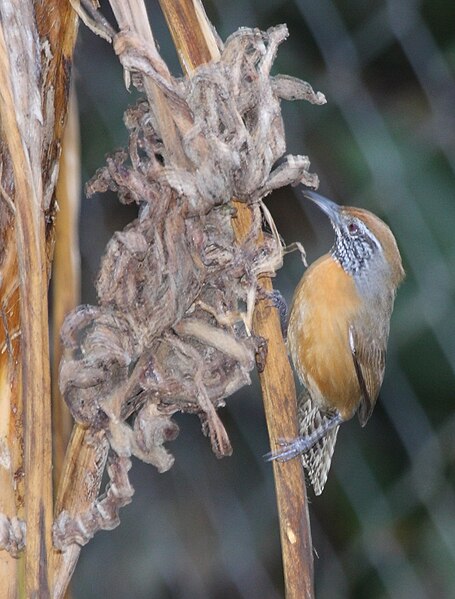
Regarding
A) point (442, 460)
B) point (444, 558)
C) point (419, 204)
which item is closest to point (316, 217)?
point (419, 204)

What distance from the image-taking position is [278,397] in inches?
47.8

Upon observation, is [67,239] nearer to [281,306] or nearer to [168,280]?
[168,280]

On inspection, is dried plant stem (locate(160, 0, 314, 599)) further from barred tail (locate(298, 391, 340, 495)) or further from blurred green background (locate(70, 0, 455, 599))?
blurred green background (locate(70, 0, 455, 599))

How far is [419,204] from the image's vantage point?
301cm

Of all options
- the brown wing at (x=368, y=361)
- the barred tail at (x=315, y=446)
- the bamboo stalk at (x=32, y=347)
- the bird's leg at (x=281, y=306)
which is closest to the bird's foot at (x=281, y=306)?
the bird's leg at (x=281, y=306)

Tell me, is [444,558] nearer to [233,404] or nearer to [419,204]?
[233,404]

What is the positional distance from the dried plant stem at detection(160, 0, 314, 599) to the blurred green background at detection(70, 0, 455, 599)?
1.81 metres

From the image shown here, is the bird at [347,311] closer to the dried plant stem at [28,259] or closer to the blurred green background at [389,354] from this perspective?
the blurred green background at [389,354]

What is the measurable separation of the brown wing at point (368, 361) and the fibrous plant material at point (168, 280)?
1302mm

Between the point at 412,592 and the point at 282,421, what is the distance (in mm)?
2116

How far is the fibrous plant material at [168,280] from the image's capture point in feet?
3.59

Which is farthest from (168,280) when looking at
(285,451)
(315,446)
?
(315,446)

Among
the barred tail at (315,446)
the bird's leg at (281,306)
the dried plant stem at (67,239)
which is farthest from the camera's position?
the barred tail at (315,446)

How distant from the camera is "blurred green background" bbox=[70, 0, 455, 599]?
3.03 metres
